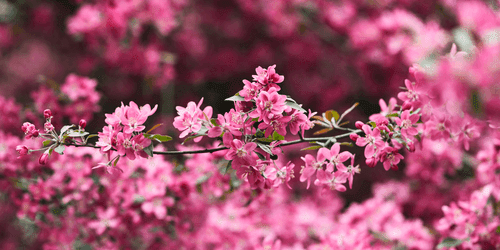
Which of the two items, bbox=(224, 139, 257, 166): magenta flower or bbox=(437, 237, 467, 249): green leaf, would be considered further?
bbox=(437, 237, 467, 249): green leaf

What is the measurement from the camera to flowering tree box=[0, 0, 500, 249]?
79 cm

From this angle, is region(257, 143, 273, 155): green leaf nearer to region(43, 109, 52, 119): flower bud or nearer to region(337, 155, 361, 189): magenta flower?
region(337, 155, 361, 189): magenta flower

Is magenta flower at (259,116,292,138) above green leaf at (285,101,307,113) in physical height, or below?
below

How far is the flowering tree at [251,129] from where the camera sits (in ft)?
2.60

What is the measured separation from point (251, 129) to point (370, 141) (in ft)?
0.97

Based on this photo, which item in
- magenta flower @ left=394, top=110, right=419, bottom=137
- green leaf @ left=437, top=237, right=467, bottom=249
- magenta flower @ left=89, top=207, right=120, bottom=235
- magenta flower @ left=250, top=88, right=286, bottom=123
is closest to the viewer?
magenta flower @ left=250, top=88, right=286, bottom=123

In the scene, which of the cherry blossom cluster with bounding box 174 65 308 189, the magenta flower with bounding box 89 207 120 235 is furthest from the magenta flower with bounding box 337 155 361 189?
the magenta flower with bounding box 89 207 120 235

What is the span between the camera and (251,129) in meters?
0.82

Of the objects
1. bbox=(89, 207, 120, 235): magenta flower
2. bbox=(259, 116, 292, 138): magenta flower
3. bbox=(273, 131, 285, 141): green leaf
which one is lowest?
bbox=(89, 207, 120, 235): magenta flower

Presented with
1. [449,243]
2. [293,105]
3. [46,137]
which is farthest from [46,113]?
[449,243]

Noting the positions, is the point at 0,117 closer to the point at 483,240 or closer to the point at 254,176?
the point at 254,176

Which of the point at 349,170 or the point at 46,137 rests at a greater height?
the point at 46,137

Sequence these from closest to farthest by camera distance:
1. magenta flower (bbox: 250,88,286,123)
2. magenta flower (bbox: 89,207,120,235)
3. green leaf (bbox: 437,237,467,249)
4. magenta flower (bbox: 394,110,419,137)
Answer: magenta flower (bbox: 250,88,286,123) → magenta flower (bbox: 394,110,419,137) → green leaf (bbox: 437,237,467,249) → magenta flower (bbox: 89,207,120,235)

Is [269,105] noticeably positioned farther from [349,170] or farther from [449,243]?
[449,243]
